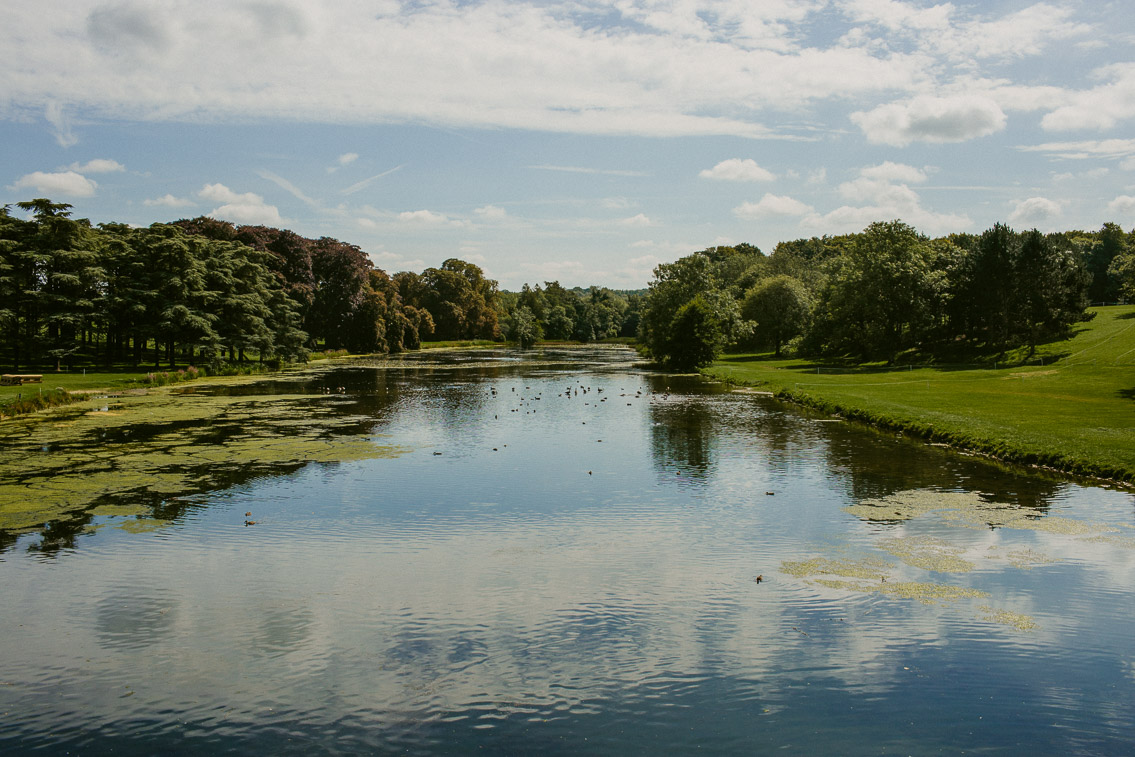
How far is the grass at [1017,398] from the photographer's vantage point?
2208 centimetres

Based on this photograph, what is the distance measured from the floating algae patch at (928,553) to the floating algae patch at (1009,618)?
5.78ft

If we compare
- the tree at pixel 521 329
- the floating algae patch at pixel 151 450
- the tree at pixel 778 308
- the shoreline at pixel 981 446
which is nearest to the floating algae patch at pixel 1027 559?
the shoreline at pixel 981 446

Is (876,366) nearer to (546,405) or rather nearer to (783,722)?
(546,405)

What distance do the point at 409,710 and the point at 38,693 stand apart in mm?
4498

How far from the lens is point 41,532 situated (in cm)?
1512

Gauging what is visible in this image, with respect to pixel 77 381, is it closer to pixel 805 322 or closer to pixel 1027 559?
pixel 1027 559

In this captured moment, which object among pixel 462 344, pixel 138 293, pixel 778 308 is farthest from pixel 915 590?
pixel 462 344

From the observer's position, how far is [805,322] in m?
85.4

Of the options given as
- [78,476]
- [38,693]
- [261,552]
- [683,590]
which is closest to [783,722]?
[683,590]

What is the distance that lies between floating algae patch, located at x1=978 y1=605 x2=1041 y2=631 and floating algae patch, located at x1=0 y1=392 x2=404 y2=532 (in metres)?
17.2

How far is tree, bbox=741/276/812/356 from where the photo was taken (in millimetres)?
85938

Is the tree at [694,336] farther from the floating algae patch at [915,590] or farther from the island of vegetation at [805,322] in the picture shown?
the floating algae patch at [915,590]

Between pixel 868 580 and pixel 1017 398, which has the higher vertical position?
pixel 1017 398

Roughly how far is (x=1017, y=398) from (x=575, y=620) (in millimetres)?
31462
